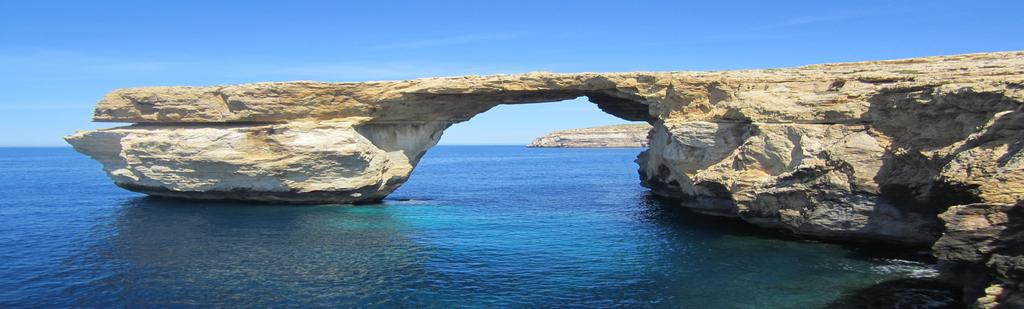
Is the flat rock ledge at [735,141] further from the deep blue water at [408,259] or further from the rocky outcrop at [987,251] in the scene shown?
the deep blue water at [408,259]

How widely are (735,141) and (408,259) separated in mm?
A: 14865

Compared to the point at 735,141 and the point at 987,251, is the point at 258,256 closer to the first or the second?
the point at 735,141

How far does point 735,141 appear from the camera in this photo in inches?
1085

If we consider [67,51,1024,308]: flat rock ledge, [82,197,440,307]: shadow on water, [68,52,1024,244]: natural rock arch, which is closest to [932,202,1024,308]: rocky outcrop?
[67,51,1024,308]: flat rock ledge

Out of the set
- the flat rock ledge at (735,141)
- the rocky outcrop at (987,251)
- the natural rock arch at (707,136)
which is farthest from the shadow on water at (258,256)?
the rocky outcrop at (987,251)

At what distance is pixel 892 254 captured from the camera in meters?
23.3

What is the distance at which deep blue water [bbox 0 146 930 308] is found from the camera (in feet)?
60.6

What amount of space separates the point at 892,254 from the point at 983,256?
319 inches

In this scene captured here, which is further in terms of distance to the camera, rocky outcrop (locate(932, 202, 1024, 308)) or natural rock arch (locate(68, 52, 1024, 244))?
natural rock arch (locate(68, 52, 1024, 244))

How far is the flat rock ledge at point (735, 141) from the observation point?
1750 centimetres

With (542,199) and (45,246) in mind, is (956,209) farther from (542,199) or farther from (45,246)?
(45,246)

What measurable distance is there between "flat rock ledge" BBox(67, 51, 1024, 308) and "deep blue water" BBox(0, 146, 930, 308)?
171 centimetres

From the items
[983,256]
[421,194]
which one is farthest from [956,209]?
[421,194]

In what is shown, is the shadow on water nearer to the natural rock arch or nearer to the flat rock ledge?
the natural rock arch
